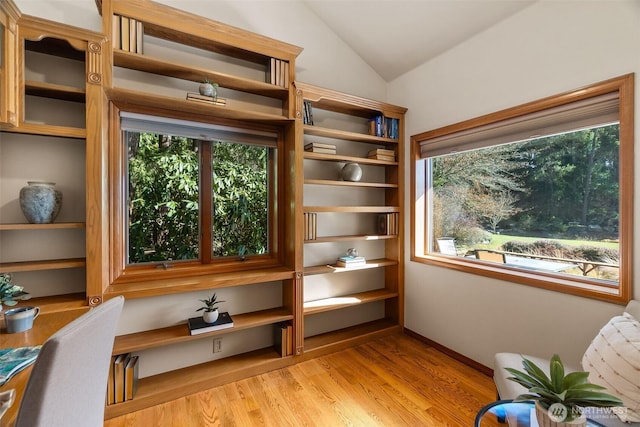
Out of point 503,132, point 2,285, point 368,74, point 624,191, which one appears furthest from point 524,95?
point 2,285

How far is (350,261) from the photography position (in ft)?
8.91

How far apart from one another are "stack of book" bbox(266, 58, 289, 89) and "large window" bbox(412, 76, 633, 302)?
1.42m

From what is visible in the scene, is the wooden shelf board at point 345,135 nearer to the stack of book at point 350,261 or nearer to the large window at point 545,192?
the large window at point 545,192

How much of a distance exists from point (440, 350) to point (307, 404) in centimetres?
A: 139

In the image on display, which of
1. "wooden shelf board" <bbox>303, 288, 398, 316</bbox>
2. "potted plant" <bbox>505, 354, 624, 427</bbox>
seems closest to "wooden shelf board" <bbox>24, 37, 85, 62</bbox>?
"wooden shelf board" <bbox>303, 288, 398, 316</bbox>

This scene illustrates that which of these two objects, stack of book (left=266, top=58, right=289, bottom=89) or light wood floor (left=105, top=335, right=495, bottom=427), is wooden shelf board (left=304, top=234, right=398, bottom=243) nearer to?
light wood floor (left=105, top=335, right=495, bottom=427)

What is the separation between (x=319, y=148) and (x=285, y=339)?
66.4 inches

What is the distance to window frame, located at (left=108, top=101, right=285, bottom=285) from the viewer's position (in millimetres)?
1935

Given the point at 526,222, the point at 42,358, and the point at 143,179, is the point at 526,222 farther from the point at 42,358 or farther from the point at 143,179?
the point at 143,179

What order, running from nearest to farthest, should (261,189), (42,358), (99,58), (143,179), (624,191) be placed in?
(42,358)
(624,191)
(99,58)
(143,179)
(261,189)

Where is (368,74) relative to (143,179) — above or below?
above

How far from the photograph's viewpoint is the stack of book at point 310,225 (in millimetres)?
2477

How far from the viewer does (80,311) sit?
1.60 meters

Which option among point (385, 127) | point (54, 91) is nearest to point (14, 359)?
point (54, 91)
